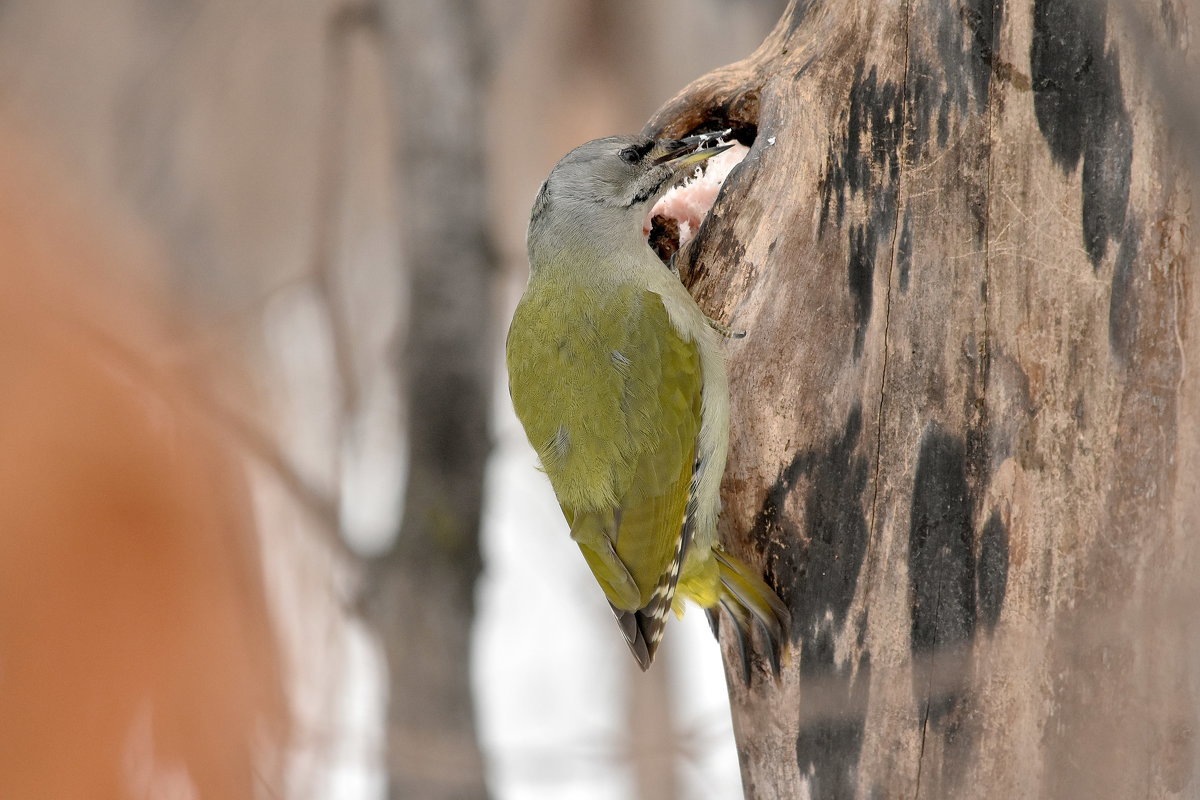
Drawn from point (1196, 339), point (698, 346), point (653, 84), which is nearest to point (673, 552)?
point (698, 346)

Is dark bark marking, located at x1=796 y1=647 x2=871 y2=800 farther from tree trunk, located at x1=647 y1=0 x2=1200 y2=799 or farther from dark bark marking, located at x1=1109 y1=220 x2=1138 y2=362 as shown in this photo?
dark bark marking, located at x1=1109 y1=220 x2=1138 y2=362

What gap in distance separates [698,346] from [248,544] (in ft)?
5.57

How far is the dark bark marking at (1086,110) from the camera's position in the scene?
6.29 feet

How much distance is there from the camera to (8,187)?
9.31 ft

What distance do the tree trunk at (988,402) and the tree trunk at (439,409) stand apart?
5.64 feet

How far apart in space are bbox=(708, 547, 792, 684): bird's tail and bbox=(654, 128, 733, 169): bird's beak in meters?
0.86

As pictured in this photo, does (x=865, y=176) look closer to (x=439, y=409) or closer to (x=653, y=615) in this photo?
(x=653, y=615)

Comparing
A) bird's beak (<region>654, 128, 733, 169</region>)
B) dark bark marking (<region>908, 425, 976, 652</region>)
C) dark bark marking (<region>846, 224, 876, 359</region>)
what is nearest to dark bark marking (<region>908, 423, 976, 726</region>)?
dark bark marking (<region>908, 425, 976, 652</region>)

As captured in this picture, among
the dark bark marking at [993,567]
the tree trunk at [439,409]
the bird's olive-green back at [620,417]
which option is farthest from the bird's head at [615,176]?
the tree trunk at [439,409]

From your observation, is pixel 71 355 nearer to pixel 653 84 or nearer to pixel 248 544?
pixel 248 544

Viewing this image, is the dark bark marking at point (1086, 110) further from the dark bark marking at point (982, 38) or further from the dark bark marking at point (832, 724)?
the dark bark marking at point (832, 724)

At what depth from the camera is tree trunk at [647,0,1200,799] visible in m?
1.94

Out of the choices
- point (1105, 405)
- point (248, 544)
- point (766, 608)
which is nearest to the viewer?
point (1105, 405)

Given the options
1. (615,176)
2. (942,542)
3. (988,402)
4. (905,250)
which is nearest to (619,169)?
(615,176)
